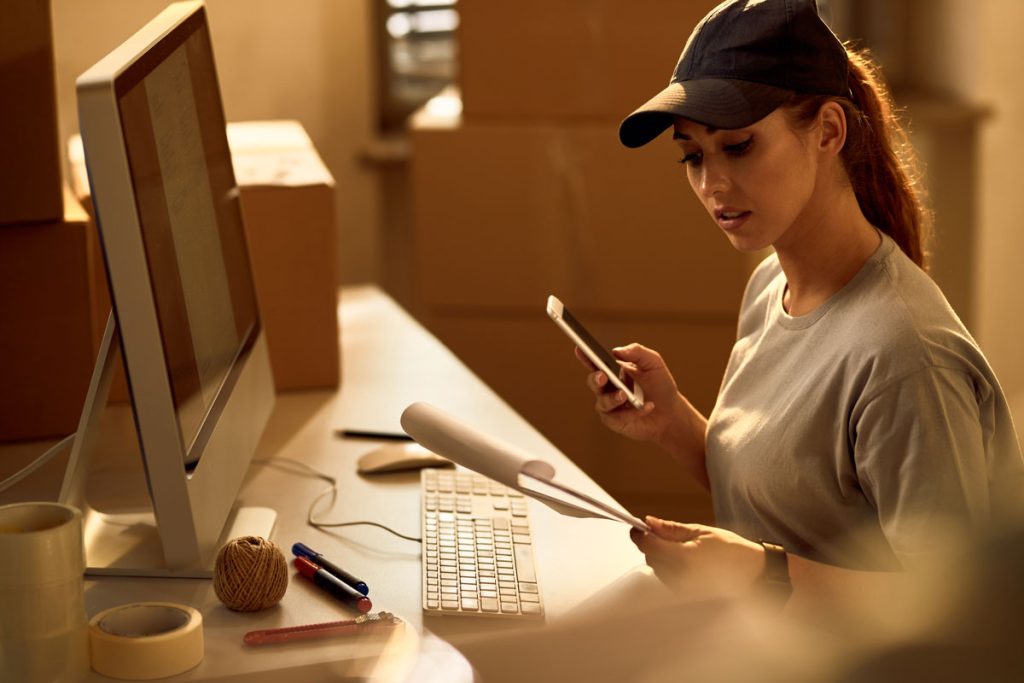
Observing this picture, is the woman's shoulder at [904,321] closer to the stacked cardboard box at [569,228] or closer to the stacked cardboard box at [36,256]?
the stacked cardboard box at [36,256]

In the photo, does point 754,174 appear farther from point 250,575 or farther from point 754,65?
point 250,575

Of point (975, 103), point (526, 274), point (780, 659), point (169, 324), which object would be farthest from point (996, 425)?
point (975, 103)

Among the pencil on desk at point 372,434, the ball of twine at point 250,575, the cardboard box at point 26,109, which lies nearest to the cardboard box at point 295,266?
the pencil on desk at point 372,434

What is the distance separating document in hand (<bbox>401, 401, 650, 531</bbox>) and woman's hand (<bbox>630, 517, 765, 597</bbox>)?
0.07ft

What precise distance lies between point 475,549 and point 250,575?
220 millimetres

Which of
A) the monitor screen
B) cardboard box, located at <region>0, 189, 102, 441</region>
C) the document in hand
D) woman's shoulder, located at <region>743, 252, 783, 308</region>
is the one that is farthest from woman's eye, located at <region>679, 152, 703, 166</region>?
cardboard box, located at <region>0, 189, 102, 441</region>

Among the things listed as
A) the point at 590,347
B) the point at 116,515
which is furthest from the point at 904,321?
the point at 116,515

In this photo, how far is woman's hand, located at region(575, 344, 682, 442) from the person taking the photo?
1.36 metres

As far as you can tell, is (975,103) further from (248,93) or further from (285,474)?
(285,474)

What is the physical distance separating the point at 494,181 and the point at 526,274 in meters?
0.19

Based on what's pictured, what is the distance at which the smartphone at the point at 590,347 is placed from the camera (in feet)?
3.86

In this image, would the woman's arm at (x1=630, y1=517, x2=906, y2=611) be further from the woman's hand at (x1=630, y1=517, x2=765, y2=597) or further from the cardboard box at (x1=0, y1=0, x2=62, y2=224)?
the cardboard box at (x1=0, y1=0, x2=62, y2=224)

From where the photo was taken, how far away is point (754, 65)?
42.6 inches

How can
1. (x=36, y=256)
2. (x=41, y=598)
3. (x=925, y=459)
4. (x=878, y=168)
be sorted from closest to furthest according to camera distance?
(x=41, y=598) → (x=925, y=459) → (x=878, y=168) → (x=36, y=256)
